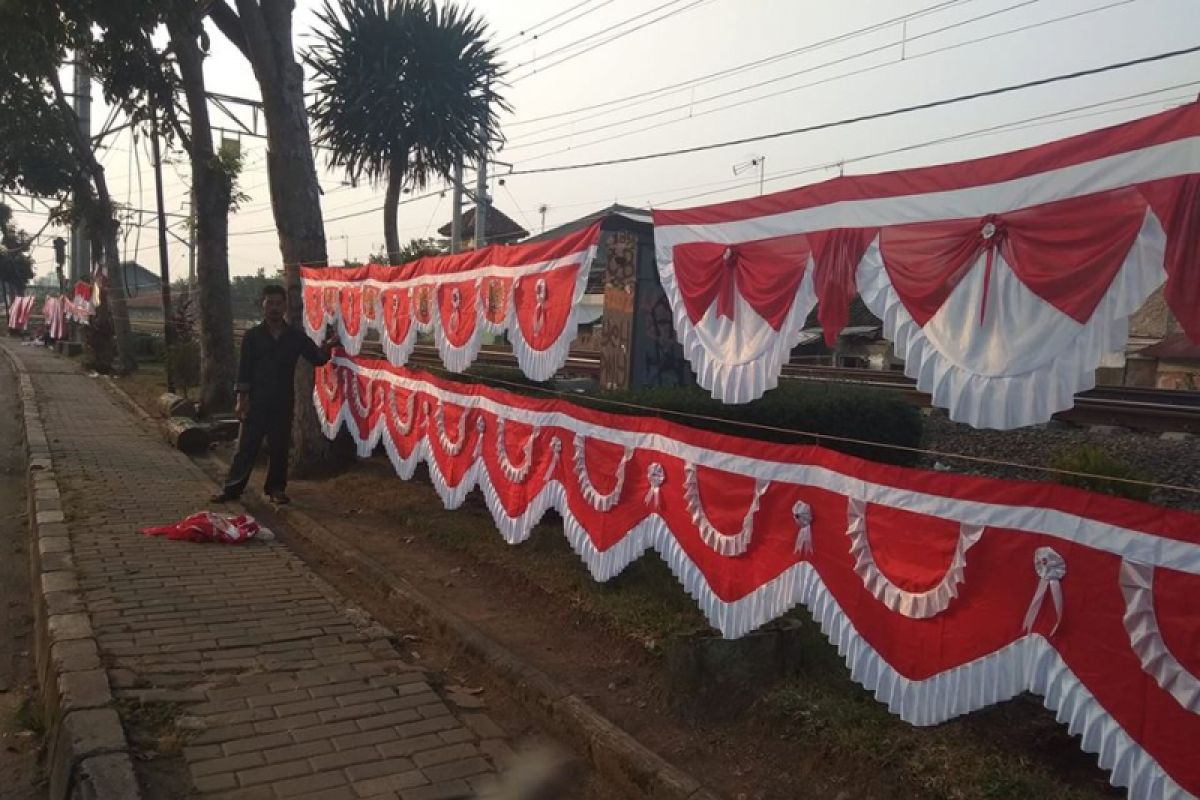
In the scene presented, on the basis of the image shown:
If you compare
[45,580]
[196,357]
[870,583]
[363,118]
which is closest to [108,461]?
[45,580]

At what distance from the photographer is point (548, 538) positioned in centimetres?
665

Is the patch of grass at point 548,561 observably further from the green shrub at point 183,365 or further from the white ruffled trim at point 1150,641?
the green shrub at point 183,365

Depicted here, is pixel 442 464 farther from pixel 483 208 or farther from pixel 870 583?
pixel 483 208

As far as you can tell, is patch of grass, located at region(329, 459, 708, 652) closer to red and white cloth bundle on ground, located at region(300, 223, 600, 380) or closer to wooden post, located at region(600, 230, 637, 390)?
red and white cloth bundle on ground, located at region(300, 223, 600, 380)

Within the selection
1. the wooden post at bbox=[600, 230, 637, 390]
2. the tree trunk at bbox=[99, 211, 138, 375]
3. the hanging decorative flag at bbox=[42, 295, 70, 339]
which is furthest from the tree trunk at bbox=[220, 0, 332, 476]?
the hanging decorative flag at bbox=[42, 295, 70, 339]

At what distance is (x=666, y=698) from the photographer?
407 cm

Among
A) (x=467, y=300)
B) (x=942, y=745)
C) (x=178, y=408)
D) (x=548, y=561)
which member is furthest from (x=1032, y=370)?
(x=178, y=408)

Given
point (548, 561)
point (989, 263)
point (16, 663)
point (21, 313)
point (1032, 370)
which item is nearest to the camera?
point (1032, 370)

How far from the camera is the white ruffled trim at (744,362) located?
4.15 meters

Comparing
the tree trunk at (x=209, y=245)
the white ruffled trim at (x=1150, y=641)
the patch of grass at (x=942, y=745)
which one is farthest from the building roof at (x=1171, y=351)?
the white ruffled trim at (x=1150, y=641)

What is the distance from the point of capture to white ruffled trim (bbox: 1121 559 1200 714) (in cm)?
251

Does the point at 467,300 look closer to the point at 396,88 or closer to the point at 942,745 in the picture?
the point at 942,745

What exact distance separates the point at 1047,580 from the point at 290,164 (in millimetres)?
8773

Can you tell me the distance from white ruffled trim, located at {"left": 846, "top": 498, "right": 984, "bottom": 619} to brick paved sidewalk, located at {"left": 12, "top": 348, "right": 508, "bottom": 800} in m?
1.77
